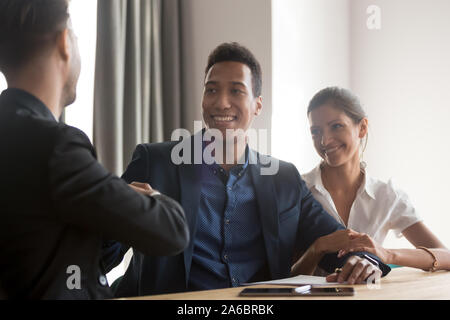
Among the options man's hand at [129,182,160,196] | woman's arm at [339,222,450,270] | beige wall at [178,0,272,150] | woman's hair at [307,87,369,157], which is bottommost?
woman's arm at [339,222,450,270]

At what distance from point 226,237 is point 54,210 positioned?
34.8 inches

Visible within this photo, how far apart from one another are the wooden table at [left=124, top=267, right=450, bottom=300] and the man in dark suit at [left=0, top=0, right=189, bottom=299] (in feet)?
0.85

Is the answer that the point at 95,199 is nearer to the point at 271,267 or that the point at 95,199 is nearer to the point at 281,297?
the point at 281,297

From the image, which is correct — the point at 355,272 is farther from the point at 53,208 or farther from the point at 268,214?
the point at 53,208

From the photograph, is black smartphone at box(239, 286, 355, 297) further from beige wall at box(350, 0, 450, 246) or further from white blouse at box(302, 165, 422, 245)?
beige wall at box(350, 0, 450, 246)

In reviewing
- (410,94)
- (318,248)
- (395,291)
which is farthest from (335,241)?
(410,94)

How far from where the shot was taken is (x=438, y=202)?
316 centimetres

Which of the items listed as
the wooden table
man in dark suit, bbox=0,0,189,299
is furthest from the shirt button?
the wooden table

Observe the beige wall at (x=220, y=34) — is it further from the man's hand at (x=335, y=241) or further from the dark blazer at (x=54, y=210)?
the dark blazer at (x=54, y=210)

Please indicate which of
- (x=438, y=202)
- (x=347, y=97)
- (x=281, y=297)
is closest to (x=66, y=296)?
(x=281, y=297)

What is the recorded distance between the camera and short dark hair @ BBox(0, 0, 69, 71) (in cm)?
98

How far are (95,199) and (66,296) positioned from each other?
196 mm

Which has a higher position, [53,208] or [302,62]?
[302,62]

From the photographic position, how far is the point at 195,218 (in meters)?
1.63
